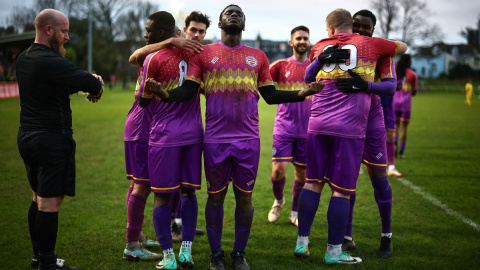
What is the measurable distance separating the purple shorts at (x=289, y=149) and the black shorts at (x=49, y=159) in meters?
2.97

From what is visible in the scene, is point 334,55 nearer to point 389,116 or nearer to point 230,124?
point 230,124

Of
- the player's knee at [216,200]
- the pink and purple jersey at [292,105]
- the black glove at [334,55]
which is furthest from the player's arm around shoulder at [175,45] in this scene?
the pink and purple jersey at [292,105]

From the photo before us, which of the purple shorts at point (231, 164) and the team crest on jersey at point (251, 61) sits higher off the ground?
the team crest on jersey at point (251, 61)

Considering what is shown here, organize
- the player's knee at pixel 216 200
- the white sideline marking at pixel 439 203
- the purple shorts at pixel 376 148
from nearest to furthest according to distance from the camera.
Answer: the player's knee at pixel 216 200 → the purple shorts at pixel 376 148 → the white sideline marking at pixel 439 203

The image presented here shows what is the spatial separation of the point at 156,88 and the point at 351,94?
196 cm

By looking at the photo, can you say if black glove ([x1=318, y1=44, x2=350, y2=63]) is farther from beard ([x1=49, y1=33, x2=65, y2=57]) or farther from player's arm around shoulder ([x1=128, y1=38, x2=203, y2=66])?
beard ([x1=49, y1=33, x2=65, y2=57])

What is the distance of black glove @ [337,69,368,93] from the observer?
4.39 metres

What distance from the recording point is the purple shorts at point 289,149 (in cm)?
619

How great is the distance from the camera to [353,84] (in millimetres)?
4398

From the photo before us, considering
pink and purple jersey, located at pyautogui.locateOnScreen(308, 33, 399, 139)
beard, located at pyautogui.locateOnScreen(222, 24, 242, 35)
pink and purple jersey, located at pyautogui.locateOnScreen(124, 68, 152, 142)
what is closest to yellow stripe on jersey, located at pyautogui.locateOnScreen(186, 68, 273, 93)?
beard, located at pyautogui.locateOnScreen(222, 24, 242, 35)

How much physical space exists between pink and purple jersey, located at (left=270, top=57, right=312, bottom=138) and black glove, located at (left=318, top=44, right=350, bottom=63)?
1791 mm

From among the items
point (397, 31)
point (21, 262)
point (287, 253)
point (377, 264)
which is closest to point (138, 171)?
point (21, 262)

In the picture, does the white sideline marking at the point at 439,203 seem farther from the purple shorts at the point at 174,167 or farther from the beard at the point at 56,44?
the beard at the point at 56,44

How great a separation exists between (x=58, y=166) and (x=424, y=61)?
11534 centimetres
